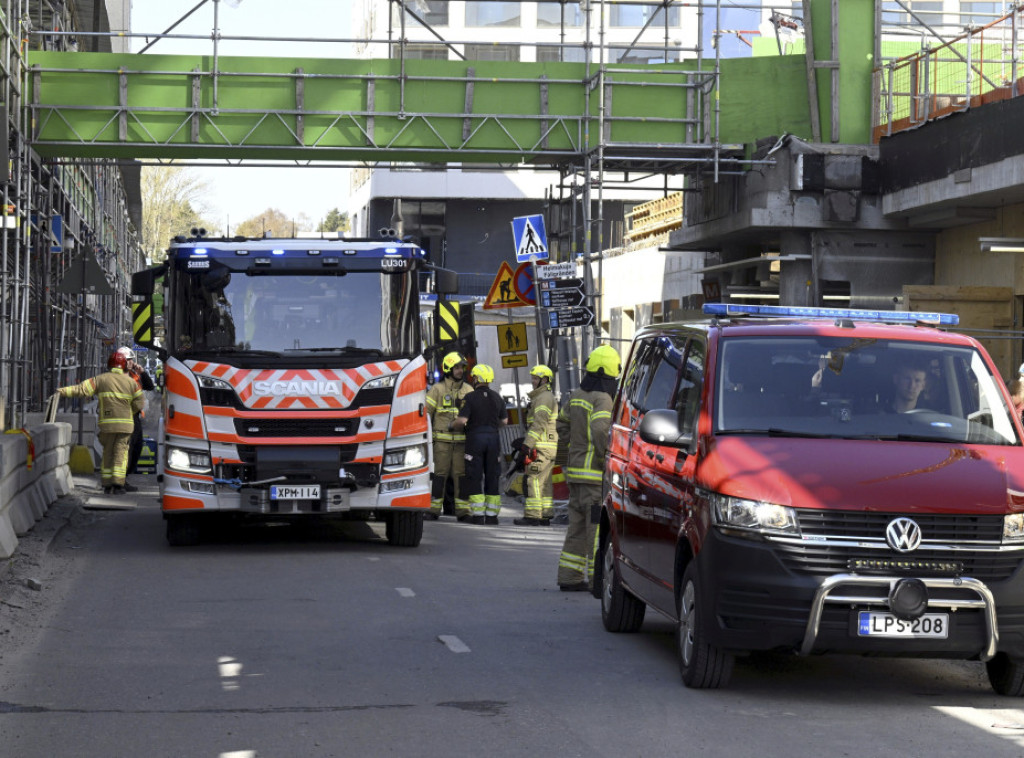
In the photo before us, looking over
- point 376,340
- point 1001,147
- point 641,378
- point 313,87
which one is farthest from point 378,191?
point 641,378

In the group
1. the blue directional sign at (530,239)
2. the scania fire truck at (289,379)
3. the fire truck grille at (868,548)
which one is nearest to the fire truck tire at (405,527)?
the scania fire truck at (289,379)

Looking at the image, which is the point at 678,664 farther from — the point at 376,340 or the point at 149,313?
the point at 149,313

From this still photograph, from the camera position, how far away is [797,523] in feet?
24.1

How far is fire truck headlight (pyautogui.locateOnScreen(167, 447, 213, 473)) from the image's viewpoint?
14.3 meters

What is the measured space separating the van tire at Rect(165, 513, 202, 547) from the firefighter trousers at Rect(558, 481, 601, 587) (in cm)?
433

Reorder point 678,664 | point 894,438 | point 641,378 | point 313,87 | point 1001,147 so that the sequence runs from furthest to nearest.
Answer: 1. point 313,87
2. point 1001,147
3. point 641,378
4. point 678,664
5. point 894,438

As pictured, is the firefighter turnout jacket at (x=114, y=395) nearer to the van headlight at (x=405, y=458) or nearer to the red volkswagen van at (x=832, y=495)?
the van headlight at (x=405, y=458)

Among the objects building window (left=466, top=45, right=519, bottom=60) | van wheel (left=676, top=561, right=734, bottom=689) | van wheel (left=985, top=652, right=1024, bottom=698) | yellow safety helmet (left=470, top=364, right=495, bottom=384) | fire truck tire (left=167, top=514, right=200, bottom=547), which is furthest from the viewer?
building window (left=466, top=45, right=519, bottom=60)

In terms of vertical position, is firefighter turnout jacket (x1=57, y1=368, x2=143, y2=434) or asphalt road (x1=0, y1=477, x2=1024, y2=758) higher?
firefighter turnout jacket (x1=57, y1=368, x2=143, y2=434)

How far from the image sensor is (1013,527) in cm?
746

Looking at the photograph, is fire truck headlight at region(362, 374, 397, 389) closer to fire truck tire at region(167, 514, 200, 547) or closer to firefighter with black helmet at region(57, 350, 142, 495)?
fire truck tire at region(167, 514, 200, 547)

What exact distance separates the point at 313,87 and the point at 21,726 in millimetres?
18921

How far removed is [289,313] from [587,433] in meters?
4.29

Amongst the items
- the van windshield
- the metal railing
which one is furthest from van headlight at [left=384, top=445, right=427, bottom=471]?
the metal railing
